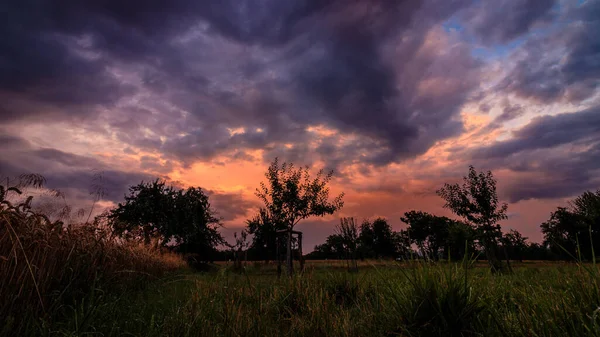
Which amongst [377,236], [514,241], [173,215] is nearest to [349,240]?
[514,241]

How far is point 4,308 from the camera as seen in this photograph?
3066 mm

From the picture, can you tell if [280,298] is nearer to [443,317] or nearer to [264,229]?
[443,317]

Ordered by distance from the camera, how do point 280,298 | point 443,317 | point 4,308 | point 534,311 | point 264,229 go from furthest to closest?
point 264,229 → point 280,298 → point 443,317 → point 4,308 → point 534,311

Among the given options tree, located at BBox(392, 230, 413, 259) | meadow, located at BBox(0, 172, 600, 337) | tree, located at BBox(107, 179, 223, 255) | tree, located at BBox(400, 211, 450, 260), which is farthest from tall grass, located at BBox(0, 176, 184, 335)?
tree, located at BBox(400, 211, 450, 260)

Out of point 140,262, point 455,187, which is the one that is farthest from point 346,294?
point 455,187

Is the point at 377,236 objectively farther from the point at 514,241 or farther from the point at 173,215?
the point at 514,241

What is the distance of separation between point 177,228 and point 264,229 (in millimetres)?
11720

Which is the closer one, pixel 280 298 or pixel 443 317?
pixel 443 317

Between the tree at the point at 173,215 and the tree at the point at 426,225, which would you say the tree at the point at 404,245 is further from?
the tree at the point at 426,225

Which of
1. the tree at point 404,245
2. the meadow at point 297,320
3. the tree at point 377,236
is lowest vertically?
the meadow at point 297,320


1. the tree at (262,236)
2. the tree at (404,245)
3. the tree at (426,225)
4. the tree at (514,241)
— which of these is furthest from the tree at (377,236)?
the tree at (404,245)

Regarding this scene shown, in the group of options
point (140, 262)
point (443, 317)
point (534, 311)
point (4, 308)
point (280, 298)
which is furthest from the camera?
point (140, 262)

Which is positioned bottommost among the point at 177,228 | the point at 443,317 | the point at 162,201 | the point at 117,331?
the point at 117,331

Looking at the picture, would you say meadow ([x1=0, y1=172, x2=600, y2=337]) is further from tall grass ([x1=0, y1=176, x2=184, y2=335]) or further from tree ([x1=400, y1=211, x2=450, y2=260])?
tree ([x1=400, y1=211, x2=450, y2=260])
